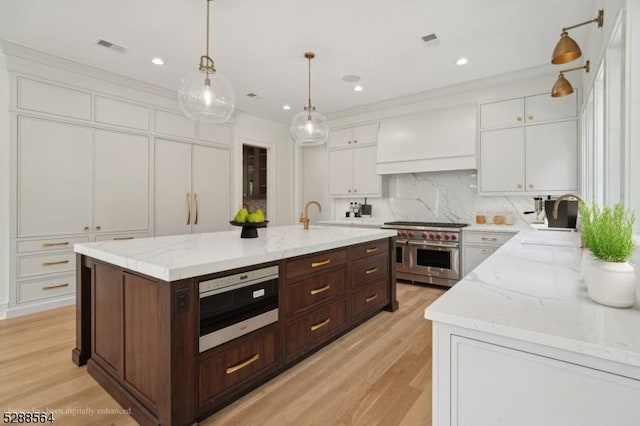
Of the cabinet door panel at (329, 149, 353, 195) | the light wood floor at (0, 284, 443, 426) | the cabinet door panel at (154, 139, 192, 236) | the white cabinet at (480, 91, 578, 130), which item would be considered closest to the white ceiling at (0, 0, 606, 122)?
the white cabinet at (480, 91, 578, 130)

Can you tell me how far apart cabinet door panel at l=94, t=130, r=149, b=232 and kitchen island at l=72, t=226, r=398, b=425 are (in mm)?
1921

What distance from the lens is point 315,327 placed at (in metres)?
2.37

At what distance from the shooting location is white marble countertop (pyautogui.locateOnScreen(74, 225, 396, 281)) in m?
1.55

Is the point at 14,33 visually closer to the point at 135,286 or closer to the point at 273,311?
the point at 135,286

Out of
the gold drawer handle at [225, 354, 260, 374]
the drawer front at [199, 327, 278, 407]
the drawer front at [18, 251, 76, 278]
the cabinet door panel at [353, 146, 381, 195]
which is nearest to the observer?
the drawer front at [199, 327, 278, 407]

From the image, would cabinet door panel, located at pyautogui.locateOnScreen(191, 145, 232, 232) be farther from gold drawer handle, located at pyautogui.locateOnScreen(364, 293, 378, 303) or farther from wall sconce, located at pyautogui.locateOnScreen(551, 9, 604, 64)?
wall sconce, located at pyautogui.locateOnScreen(551, 9, 604, 64)

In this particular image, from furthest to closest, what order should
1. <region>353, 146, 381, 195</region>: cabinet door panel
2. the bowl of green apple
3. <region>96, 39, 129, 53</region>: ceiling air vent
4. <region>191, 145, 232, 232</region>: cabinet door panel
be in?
<region>353, 146, 381, 195</region>: cabinet door panel < <region>191, 145, 232, 232</region>: cabinet door panel < <region>96, 39, 129, 53</region>: ceiling air vent < the bowl of green apple

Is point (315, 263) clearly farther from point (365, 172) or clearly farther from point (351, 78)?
point (365, 172)

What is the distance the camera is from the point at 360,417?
5.67 feet

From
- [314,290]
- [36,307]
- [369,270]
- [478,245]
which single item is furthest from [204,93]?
[478,245]

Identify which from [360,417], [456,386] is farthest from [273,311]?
[456,386]

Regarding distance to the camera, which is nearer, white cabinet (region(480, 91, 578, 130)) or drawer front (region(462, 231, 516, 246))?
white cabinet (region(480, 91, 578, 130))

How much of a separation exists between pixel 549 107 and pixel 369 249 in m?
2.88

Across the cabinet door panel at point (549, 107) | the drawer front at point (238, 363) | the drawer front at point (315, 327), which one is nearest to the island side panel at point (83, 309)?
the drawer front at point (238, 363)
